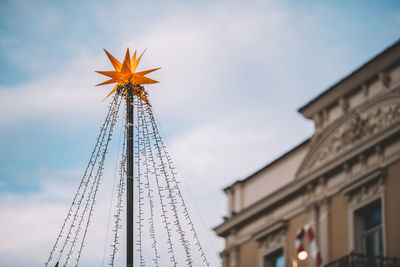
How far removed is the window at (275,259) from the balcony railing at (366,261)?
15.9ft

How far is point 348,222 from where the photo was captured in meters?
24.3

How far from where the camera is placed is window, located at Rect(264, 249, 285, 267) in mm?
26844

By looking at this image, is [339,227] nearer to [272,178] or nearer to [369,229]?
[369,229]

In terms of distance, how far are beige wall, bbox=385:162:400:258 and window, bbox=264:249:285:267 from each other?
4.69 meters

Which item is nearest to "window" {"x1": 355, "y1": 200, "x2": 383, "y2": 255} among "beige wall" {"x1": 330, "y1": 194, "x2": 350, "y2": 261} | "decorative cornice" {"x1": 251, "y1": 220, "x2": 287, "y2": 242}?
"beige wall" {"x1": 330, "y1": 194, "x2": 350, "y2": 261}

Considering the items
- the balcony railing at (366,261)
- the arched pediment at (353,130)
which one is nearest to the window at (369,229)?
the balcony railing at (366,261)

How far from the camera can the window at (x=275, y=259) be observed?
26.8m

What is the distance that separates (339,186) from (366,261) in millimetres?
3625

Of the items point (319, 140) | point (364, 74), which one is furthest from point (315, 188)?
point (364, 74)

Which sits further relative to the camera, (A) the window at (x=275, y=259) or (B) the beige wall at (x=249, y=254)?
(B) the beige wall at (x=249, y=254)

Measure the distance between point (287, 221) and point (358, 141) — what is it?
3564 mm

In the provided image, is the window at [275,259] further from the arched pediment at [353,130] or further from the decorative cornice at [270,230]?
the arched pediment at [353,130]

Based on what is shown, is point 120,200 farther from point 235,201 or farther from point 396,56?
point 396,56

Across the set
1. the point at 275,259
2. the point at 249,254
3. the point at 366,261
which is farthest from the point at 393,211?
the point at 249,254
